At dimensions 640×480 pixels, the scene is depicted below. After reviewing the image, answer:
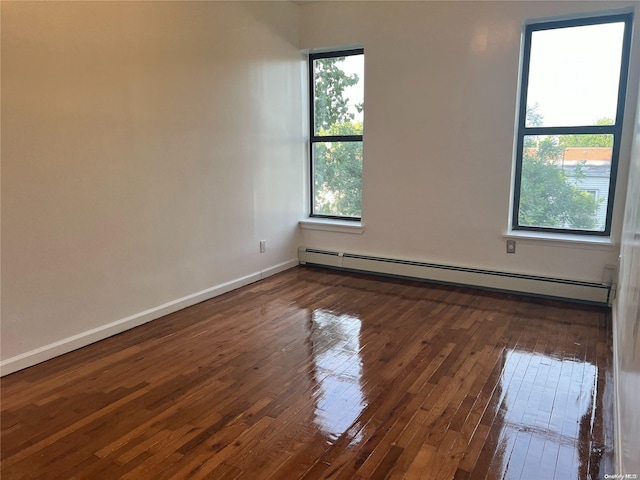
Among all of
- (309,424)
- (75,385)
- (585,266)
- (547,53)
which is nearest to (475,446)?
(309,424)

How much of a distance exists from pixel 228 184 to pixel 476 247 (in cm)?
238

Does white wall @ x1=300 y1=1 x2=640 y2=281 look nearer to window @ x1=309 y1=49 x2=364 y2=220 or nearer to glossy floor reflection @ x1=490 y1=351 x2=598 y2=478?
window @ x1=309 y1=49 x2=364 y2=220

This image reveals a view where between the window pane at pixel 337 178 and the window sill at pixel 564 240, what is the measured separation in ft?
5.35

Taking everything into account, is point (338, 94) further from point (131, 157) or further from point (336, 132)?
point (131, 157)

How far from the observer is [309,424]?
7.24 ft

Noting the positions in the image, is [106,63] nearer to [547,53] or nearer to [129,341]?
[129,341]

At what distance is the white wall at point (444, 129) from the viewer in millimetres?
3986

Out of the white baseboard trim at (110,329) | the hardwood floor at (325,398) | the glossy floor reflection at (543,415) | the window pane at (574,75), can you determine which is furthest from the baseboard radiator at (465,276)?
the window pane at (574,75)

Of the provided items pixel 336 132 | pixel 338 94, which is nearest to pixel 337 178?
pixel 336 132

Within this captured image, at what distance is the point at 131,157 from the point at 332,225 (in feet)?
7.67

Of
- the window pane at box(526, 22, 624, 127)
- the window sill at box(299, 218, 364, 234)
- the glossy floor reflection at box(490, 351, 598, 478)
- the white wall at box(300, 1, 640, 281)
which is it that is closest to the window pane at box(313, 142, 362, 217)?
the window sill at box(299, 218, 364, 234)

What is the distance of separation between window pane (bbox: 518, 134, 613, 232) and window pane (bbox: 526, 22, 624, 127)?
18 centimetres

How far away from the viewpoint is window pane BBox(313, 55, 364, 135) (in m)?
4.86

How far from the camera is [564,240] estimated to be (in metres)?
3.92
